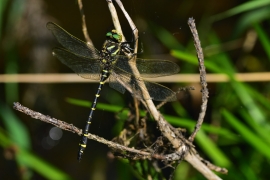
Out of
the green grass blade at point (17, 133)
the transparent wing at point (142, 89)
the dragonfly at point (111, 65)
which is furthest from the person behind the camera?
the green grass blade at point (17, 133)

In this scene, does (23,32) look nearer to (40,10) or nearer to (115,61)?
(40,10)

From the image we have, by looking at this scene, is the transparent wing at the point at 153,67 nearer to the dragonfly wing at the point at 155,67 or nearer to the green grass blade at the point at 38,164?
the dragonfly wing at the point at 155,67

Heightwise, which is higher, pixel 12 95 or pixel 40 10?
pixel 40 10

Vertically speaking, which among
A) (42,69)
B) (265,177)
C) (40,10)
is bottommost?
(265,177)

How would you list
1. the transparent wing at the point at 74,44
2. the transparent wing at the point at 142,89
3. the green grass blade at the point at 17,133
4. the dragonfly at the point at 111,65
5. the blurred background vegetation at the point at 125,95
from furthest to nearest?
the green grass blade at the point at 17,133 → the blurred background vegetation at the point at 125,95 → the transparent wing at the point at 74,44 → the dragonfly at the point at 111,65 → the transparent wing at the point at 142,89

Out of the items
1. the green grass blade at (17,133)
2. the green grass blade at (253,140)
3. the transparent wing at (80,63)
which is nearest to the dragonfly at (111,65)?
the transparent wing at (80,63)

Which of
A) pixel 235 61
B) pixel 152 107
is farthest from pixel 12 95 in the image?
pixel 152 107

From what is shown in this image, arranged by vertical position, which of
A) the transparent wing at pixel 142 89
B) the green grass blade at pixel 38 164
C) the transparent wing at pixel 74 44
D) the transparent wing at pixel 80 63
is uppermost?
the transparent wing at pixel 74 44
